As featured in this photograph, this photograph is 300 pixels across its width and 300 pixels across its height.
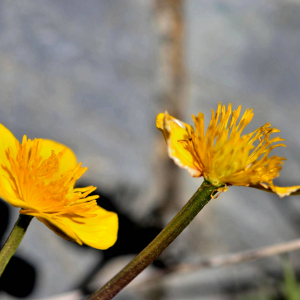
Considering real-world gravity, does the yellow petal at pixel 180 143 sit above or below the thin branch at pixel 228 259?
above

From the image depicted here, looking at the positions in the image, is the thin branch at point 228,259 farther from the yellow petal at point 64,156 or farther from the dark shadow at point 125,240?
the yellow petal at point 64,156

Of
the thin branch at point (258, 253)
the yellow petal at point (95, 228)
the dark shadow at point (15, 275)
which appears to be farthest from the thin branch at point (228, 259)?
the yellow petal at point (95, 228)

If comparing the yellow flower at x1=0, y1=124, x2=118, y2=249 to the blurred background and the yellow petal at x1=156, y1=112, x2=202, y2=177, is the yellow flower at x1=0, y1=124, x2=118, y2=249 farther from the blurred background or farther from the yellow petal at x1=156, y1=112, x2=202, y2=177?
the blurred background

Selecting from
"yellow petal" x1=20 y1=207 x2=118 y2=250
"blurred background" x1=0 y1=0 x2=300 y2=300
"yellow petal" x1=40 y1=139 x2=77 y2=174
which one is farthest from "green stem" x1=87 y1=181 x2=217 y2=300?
"blurred background" x1=0 y1=0 x2=300 y2=300

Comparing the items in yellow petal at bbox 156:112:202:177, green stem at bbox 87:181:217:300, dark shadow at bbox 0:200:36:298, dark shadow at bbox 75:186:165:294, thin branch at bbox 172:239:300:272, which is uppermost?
yellow petal at bbox 156:112:202:177

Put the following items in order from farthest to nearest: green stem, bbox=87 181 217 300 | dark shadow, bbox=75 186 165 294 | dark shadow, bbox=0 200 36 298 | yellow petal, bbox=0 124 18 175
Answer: dark shadow, bbox=75 186 165 294 → dark shadow, bbox=0 200 36 298 → yellow petal, bbox=0 124 18 175 → green stem, bbox=87 181 217 300

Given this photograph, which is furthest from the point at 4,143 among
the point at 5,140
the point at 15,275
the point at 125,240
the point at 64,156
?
the point at 125,240
